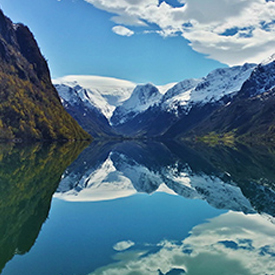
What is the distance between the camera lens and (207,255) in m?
20.2

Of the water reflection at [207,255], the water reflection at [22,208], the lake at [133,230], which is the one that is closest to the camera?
the water reflection at [207,255]

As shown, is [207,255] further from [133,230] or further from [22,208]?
[22,208]

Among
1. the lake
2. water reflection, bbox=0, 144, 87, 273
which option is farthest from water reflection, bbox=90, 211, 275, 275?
water reflection, bbox=0, 144, 87, 273

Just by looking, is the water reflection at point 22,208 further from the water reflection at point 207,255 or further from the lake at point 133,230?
the water reflection at point 207,255

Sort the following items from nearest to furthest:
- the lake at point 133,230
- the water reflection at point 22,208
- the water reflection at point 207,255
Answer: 1. the water reflection at point 207,255
2. the lake at point 133,230
3. the water reflection at point 22,208

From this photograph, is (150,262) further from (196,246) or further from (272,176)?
(272,176)

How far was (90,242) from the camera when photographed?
73.2ft

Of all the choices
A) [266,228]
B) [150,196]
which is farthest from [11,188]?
[266,228]

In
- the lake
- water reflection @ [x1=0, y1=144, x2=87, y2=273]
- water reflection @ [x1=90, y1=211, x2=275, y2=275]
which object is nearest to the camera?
water reflection @ [x1=90, y1=211, x2=275, y2=275]

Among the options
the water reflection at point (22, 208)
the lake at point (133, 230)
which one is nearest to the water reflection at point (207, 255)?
the lake at point (133, 230)

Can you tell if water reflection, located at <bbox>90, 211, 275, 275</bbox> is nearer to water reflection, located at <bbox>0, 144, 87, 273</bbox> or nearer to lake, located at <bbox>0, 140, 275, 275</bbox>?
lake, located at <bbox>0, 140, 275, 275</bbox>

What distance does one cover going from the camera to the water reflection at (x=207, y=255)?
18.0 meters

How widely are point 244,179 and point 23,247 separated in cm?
4710

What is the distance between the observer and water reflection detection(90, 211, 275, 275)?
18.0 m
